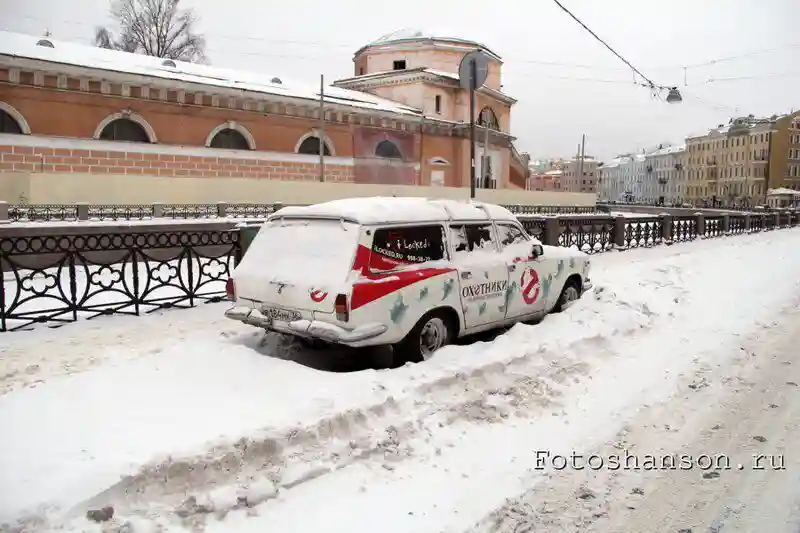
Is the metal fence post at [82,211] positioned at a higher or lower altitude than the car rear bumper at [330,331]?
higher

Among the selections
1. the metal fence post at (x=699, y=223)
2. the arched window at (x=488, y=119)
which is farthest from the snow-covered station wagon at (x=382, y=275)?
the arched window at (x=488, y=119)

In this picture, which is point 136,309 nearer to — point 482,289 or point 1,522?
point 482,289

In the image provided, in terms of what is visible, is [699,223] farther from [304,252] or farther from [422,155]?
[304,252]

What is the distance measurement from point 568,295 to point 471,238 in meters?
2.49

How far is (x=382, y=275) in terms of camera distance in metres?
5.76

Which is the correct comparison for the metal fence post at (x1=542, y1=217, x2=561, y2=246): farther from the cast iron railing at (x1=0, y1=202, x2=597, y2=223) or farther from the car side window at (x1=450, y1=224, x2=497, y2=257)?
the cast iron railing at (x1=0, y1=202, x2=597, y2=223)

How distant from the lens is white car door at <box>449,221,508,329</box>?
21.7ft

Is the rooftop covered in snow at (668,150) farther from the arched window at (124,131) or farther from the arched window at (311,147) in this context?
the arched window at (124,131)

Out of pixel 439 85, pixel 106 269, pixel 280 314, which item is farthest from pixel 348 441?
pixel 439 85

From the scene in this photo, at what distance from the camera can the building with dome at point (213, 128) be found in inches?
869

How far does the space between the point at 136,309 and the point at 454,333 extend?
5030 millimetres

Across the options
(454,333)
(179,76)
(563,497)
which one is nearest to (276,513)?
(563,497)

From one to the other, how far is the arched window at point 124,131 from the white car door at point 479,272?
22.3 metres

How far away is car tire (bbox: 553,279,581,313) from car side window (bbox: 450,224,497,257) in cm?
183
